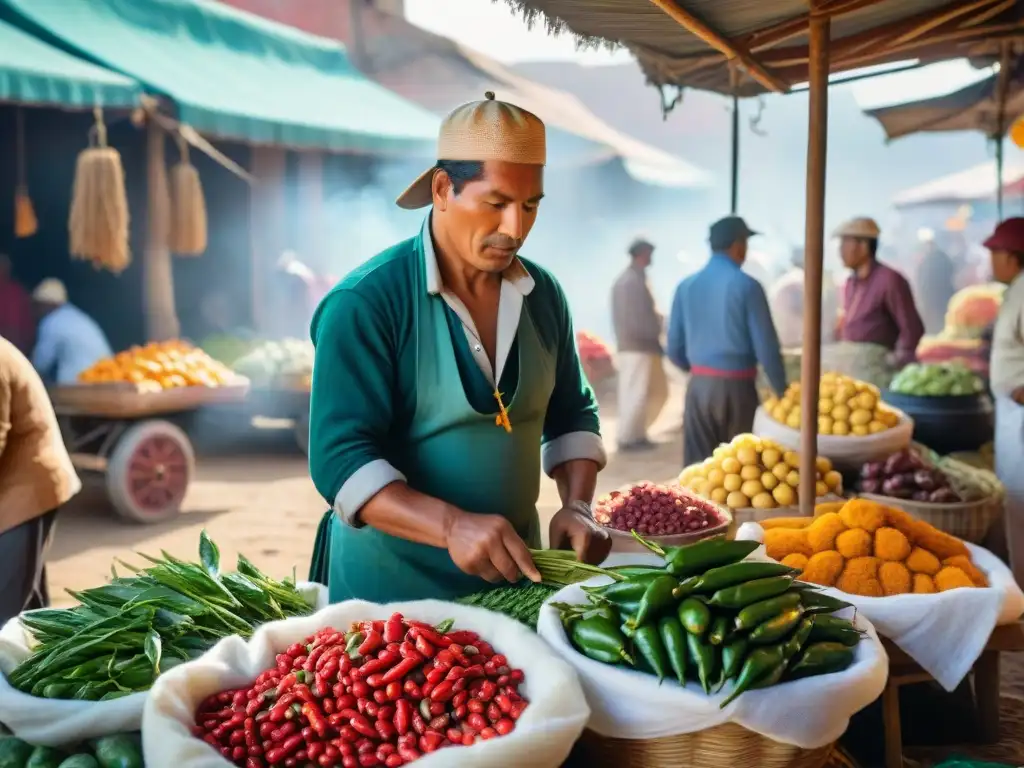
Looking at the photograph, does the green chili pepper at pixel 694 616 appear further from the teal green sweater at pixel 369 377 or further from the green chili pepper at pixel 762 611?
A: the teal green sweater at pixel 369 377

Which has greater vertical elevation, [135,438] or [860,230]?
[860,230]

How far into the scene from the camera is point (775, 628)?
67.7 inches

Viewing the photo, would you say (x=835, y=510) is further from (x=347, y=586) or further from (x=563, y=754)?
(x=563, y=754)

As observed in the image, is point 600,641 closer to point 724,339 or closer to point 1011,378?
point 1011,378

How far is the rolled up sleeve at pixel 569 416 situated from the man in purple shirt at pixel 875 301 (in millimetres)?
4554

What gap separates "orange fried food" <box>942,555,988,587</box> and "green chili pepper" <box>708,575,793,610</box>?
1401mm

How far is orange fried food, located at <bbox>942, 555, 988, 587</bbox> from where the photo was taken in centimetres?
293

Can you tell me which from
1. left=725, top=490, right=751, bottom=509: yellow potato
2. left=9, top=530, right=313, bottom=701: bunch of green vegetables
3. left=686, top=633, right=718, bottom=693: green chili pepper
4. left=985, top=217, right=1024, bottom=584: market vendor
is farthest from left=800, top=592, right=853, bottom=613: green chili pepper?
left=985, top=217, right=1024, bottom=584: market vendor

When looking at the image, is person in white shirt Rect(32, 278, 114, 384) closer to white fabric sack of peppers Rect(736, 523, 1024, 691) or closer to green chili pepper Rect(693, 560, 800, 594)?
white fabric sack of peppers Rect(736, 523, 1024, 691)

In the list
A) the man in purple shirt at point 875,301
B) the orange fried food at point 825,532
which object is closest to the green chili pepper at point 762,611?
the orange fried food at point 825,532

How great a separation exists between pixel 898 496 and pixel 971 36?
1949mm

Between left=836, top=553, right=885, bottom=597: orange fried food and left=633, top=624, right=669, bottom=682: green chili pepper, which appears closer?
left=633, top=624, right=669, bottom=682: green chili pepper

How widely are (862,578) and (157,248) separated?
7869mm

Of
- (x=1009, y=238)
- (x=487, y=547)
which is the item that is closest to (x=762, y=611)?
(x=487, y=547)
